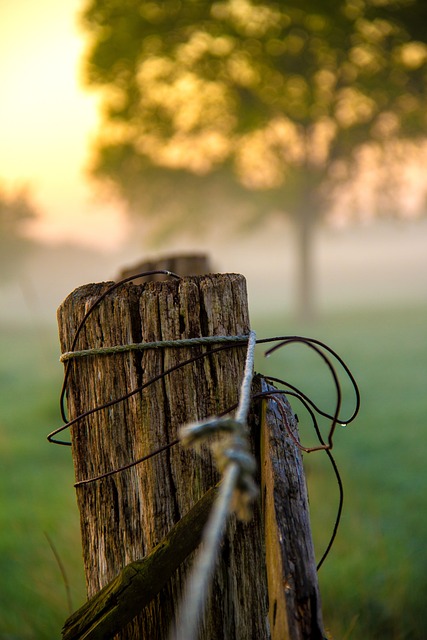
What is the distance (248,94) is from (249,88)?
218mm

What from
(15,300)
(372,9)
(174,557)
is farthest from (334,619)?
(15,300)

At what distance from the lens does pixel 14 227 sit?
123ft

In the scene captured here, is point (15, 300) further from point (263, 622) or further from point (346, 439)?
point (263, 622)

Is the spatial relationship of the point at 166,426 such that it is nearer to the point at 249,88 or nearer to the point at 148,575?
the point at 148,575

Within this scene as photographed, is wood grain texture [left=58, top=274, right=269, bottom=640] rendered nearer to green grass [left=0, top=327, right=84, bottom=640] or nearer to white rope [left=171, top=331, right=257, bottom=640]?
white rope [left=171, top=331, right=257, bottom=640]

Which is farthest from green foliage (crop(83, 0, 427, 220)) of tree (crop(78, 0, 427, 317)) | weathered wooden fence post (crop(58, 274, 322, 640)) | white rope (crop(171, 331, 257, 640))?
white rope (crop(171, 331, 257, 640))

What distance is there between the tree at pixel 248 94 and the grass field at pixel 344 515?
1278 centimetres

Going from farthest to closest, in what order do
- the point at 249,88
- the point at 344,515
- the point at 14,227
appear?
1. the point at 14,227
2. the point at 249,88
3. the point at 344,515

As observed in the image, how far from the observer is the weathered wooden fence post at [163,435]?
1.52 metres

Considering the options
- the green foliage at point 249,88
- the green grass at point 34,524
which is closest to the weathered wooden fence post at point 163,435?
the green grass at point 34,524

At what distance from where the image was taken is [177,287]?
5.09 feet

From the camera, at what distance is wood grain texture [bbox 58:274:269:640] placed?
1.52m

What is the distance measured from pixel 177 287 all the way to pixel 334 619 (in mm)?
3490

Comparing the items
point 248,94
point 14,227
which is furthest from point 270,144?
point 14,227
